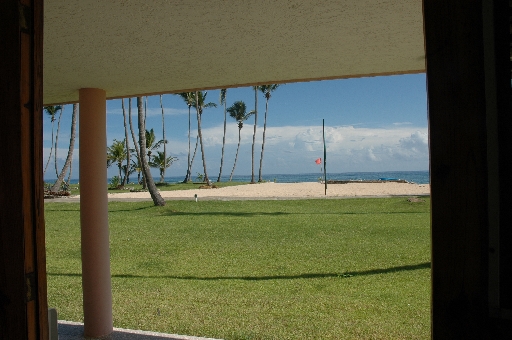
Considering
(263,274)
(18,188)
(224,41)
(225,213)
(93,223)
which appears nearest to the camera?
(18,188)

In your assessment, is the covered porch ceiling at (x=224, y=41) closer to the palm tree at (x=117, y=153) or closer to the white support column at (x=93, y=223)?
the white support column at (x=93, y=223)

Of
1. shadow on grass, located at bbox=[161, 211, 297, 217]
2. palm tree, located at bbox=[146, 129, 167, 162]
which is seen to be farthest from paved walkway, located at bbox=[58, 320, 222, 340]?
palm tree, located at bbox=[146, 129, 167, 162]

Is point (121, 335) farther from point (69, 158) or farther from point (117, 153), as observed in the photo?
point (117, 153)

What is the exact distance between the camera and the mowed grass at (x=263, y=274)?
4133mm

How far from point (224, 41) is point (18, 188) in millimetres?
1506

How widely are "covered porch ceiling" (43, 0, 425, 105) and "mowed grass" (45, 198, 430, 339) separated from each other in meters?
2.32

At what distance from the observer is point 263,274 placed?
627 centimetres

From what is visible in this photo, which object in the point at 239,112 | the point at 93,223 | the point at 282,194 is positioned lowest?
the point at 282,194

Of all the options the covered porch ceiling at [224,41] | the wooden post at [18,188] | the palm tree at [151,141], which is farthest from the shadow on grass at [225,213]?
the palm tree at [151,141]

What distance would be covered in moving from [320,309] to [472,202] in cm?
379

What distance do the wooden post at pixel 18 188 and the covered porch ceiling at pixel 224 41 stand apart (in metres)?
0.62

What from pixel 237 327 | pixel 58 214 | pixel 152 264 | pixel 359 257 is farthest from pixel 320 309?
Result: pixel 58 214

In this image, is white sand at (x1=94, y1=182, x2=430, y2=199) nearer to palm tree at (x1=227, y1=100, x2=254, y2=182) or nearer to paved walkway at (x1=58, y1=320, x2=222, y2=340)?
paved walkway at (x1=58, y1=320, x2=222, y2=340)

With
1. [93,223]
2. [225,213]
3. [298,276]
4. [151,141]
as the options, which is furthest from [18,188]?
[151,141]
